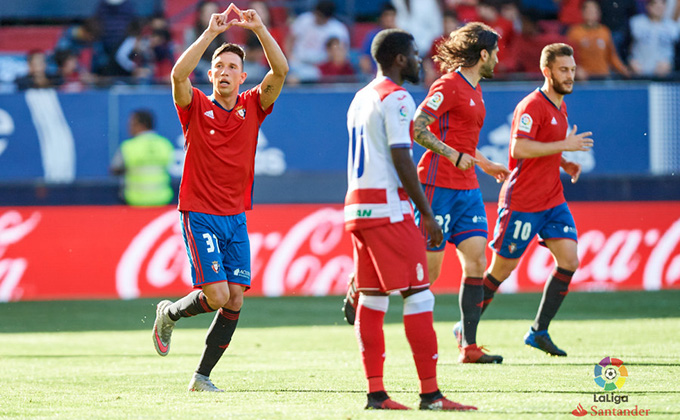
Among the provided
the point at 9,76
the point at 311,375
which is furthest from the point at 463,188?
the point at 9,76

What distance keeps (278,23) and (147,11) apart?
2364 millimetres

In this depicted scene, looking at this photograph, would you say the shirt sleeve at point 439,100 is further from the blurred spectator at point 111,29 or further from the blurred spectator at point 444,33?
the blurred spectator at point 111,29

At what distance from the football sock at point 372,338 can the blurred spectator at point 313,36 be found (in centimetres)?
1173

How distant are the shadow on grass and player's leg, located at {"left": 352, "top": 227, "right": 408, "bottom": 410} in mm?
5861

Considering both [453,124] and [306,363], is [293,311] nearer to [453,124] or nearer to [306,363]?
[306,363]

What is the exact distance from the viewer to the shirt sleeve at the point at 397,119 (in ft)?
18.6

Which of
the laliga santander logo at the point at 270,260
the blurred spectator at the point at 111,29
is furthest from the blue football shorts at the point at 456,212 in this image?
the blurred spectator at the point at 111,29

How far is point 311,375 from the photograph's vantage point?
7.63 metres

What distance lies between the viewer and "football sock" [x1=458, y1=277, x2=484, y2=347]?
820 centimetres

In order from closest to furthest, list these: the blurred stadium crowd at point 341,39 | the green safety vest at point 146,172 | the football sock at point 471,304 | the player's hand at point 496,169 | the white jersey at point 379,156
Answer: the white jersey at point 379,156 → the player's hand at point 496,169 → the football sock at point 471,304 → the green safety vest at point 146,172 → the blurred stadium crowd at point 341,39

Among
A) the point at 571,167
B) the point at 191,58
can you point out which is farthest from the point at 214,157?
the point at 571,167

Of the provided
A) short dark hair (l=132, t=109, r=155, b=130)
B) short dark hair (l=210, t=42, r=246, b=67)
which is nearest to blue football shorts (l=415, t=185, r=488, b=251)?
short dark hair (l=210, t=42, r=246, b=67)

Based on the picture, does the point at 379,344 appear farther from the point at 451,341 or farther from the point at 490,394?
→ the point at 451,341

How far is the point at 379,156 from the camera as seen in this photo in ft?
19.0
